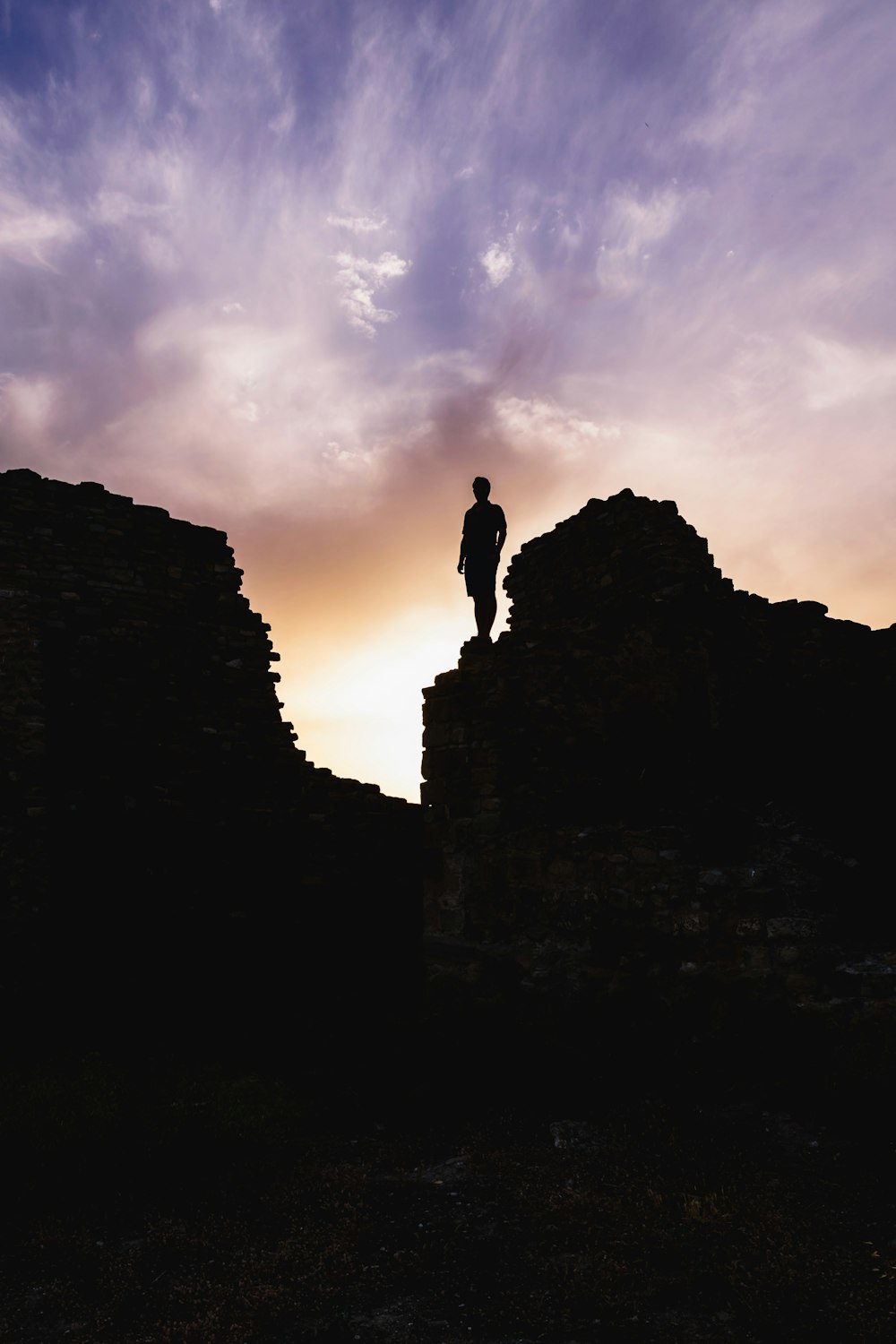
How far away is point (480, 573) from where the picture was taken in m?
11.7

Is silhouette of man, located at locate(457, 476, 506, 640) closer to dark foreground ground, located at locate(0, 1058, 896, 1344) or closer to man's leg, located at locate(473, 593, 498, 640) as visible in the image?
man's leg, located at locate(473, 593, 498, 640)

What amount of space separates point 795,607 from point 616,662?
430 cm

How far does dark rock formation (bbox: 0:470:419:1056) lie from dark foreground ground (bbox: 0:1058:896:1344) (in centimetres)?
315

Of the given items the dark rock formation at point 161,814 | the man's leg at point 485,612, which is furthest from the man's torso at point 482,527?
the dark rock formation at point 161,814

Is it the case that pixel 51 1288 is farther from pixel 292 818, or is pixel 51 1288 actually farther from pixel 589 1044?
pixel 292 818

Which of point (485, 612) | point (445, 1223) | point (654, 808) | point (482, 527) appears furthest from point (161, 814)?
point (445, 1223)

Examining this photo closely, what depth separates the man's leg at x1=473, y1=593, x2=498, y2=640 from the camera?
11.7 metres

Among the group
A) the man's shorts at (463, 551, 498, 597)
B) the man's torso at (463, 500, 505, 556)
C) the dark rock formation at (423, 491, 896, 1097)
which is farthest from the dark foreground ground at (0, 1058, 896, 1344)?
the man's torso at (463, 500, 505, 556)

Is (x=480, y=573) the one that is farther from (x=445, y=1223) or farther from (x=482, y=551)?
(x=445, y=1223)

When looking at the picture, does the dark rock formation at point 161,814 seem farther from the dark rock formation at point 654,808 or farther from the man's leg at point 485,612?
the man's leg at point 485,612

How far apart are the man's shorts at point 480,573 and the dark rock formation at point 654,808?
1.01 metres

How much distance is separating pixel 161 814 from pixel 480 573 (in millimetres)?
5502

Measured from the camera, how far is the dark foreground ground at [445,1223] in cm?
340

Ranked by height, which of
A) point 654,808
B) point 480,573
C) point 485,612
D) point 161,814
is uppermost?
point 480,573
